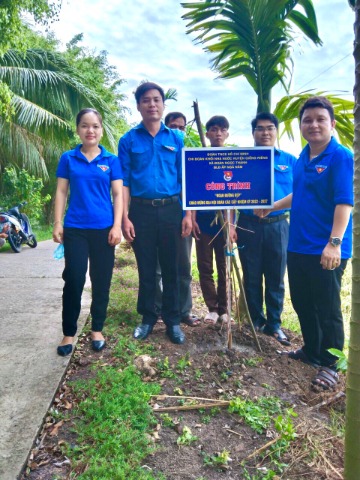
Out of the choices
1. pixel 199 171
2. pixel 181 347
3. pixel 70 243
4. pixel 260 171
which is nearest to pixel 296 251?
pixel 260 171

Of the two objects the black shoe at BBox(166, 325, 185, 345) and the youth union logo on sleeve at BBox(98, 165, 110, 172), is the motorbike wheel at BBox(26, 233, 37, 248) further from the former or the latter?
the youth union logo on sleeve at BBox(98, 165, 110, 172)

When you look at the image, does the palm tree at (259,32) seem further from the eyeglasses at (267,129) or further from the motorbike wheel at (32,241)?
the motorbike wheel at (32,241)

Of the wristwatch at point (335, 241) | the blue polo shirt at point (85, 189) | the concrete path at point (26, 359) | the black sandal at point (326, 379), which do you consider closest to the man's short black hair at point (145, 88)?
the blue polo shirt at point (85, 189)

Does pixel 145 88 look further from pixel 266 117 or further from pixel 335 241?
pixel 335 241

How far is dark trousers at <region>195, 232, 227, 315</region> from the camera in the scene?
4.16 meters

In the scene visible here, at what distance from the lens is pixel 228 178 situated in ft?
10.6

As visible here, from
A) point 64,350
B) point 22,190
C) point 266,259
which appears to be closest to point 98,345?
point 64,350

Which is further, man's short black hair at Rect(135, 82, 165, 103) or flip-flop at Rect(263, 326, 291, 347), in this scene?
flip-flop at Rect(263, 326, 291, 347)

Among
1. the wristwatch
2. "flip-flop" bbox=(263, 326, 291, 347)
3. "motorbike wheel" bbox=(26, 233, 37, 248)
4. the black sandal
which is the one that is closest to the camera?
the wristwatch

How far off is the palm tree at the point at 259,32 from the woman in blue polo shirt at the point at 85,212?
142cm

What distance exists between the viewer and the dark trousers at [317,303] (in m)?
3.04

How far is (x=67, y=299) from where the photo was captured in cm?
329

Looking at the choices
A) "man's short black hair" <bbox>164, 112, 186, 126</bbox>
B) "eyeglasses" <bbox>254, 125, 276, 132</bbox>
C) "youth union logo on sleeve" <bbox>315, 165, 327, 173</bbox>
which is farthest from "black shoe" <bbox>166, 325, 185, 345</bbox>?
"man's short black hair" <bbox>164, 112, 186, 126</bbox>

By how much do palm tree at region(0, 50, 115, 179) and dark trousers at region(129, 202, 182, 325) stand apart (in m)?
8.06
